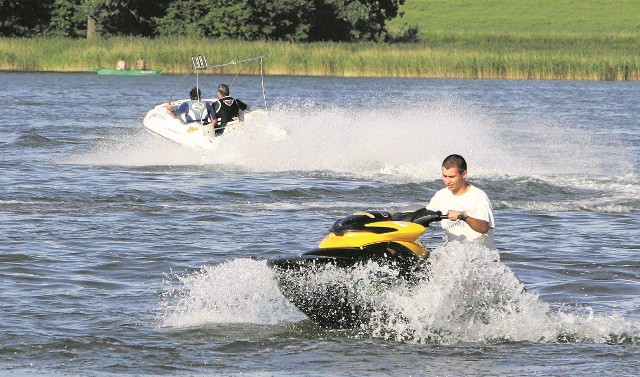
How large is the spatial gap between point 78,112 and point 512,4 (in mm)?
74894

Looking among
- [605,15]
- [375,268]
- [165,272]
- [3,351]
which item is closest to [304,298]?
[375,268]

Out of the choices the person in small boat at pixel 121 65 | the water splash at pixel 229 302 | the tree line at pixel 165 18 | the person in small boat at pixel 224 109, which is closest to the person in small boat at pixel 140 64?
the person in small boat at pixel 121 65

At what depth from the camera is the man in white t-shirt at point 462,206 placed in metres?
8.70

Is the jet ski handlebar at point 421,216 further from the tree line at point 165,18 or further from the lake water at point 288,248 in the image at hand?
the tree line at point 165,18

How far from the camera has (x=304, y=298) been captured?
892 centimetres

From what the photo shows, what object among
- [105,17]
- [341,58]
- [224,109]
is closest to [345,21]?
[105,17]

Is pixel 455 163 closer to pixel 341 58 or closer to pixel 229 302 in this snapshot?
pixel 229 302

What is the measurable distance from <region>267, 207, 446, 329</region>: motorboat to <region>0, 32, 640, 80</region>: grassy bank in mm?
41134

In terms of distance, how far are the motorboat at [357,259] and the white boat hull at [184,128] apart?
12441 mm

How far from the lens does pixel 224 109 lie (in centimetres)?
2134

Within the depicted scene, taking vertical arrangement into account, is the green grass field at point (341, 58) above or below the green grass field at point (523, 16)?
below

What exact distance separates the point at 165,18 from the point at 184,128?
143 ft

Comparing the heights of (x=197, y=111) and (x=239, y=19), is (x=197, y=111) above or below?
below

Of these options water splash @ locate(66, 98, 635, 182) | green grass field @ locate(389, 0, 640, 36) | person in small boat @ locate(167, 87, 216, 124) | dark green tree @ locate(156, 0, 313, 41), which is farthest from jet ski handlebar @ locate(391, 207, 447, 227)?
green grass field @ locate(389, 0, 640, 36)
